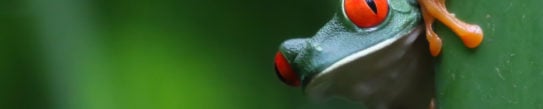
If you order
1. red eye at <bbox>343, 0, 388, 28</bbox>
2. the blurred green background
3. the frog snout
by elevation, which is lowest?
the blurred green background

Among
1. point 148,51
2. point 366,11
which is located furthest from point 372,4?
point 148,51

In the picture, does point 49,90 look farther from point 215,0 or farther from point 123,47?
point 215,0

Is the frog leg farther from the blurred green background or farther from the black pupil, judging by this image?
the blurred green background

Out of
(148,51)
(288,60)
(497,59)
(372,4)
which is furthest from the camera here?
(148,51)

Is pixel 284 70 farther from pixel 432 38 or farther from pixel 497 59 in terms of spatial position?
pixel 497 59

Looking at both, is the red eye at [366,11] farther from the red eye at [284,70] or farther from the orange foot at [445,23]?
the red eye at [284,70]

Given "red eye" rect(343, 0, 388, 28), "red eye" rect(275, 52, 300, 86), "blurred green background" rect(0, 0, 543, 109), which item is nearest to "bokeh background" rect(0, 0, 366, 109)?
"blurred green background" rect(0, 0, 543, 109)

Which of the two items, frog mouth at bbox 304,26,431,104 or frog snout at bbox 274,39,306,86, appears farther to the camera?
frog snout at bbox 274,39,306,86
